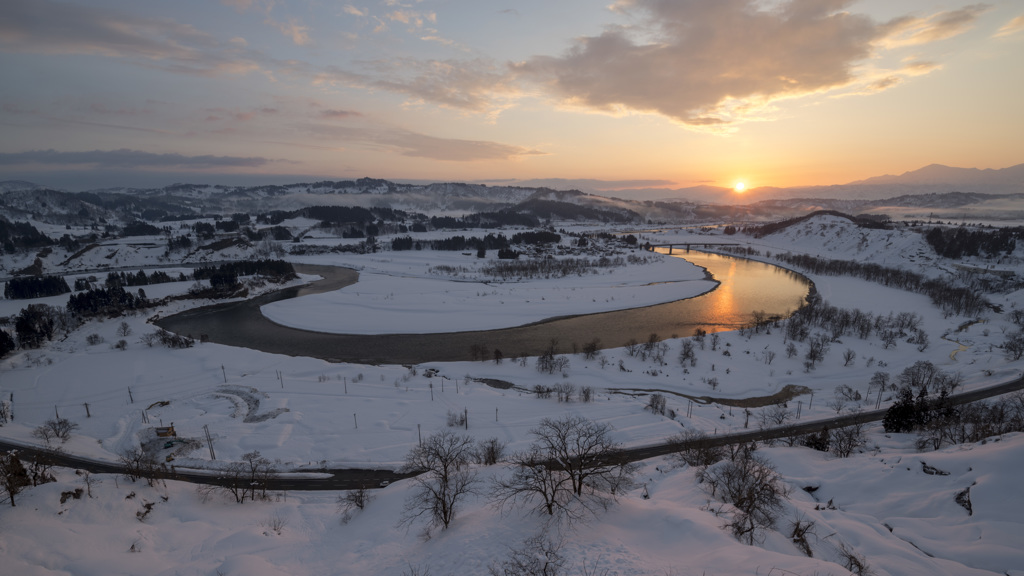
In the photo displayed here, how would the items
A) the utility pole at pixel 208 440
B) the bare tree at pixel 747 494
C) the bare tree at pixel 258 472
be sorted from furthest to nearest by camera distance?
the utility pole at pixel 208 440 < the bare tree at pixel 258 472 < the bare tree at pixel 747 494

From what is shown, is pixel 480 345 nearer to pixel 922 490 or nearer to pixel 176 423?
pixel 176 423

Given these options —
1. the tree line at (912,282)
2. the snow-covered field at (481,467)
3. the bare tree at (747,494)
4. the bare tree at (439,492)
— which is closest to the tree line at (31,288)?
the snow-covered field at (481,467)

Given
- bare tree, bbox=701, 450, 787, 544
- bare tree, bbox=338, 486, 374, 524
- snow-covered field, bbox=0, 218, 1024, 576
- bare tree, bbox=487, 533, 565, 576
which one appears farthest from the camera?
bare tree, bbox=338, 486, 374, 524

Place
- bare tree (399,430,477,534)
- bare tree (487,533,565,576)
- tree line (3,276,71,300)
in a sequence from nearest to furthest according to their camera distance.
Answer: bare tree (487,533,565,576)
bare tree (399,430,477,534)
tree line (3,276,71,300)

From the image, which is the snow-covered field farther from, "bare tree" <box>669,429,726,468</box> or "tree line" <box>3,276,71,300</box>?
"tree line" <box>3,276,71,300</box>

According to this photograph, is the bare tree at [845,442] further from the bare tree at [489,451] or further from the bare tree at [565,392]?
the bare tree at [489,451]

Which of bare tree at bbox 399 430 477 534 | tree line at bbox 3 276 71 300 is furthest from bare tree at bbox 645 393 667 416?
tree line at bbox 3 276 71 300
